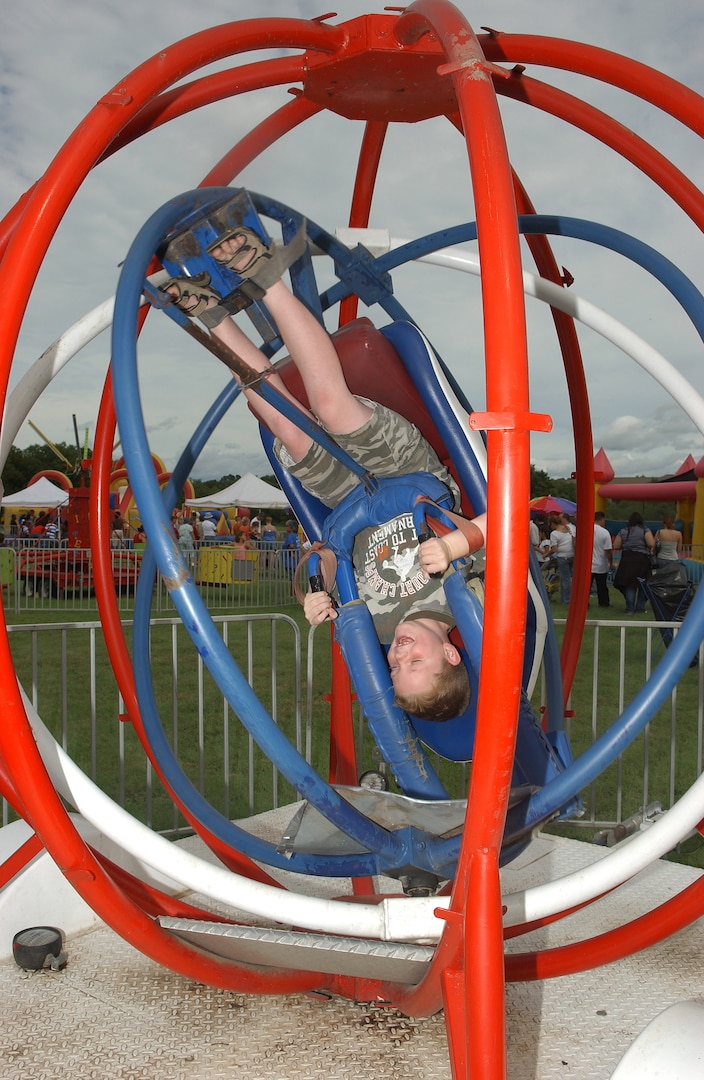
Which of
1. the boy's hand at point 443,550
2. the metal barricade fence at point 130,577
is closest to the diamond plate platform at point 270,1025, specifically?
the boy's hand at point 443,550

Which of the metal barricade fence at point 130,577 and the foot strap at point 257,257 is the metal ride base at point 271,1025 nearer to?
the foot strap at point 257,257

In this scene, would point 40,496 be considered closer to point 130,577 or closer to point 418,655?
point 130,577

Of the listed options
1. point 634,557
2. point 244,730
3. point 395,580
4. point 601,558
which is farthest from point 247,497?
point 395,580

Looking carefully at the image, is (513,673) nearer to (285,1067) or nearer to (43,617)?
(285,1067)

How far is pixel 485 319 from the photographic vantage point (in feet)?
4.57

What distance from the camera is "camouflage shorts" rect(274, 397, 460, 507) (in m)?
2.33

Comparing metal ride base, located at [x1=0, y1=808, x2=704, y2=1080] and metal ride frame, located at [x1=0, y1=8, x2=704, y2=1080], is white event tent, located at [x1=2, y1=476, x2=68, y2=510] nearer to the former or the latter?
metal ride base, located at [x1=0, y1=808, x2=704, y2=1080]

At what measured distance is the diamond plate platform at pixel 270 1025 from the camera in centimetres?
202

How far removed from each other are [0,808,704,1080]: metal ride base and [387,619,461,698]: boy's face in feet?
2.83

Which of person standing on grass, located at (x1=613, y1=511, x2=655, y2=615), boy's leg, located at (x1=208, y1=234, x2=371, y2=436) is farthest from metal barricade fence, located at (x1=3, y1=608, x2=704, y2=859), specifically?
person standing on grass, located at (x1=613, y1=511, x2=655, y2=615)

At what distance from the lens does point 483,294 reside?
1.40 m

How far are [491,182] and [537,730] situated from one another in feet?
4.47

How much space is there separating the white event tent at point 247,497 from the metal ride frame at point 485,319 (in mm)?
21107

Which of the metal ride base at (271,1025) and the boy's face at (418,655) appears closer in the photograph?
the metal ride base at (271,1025)
